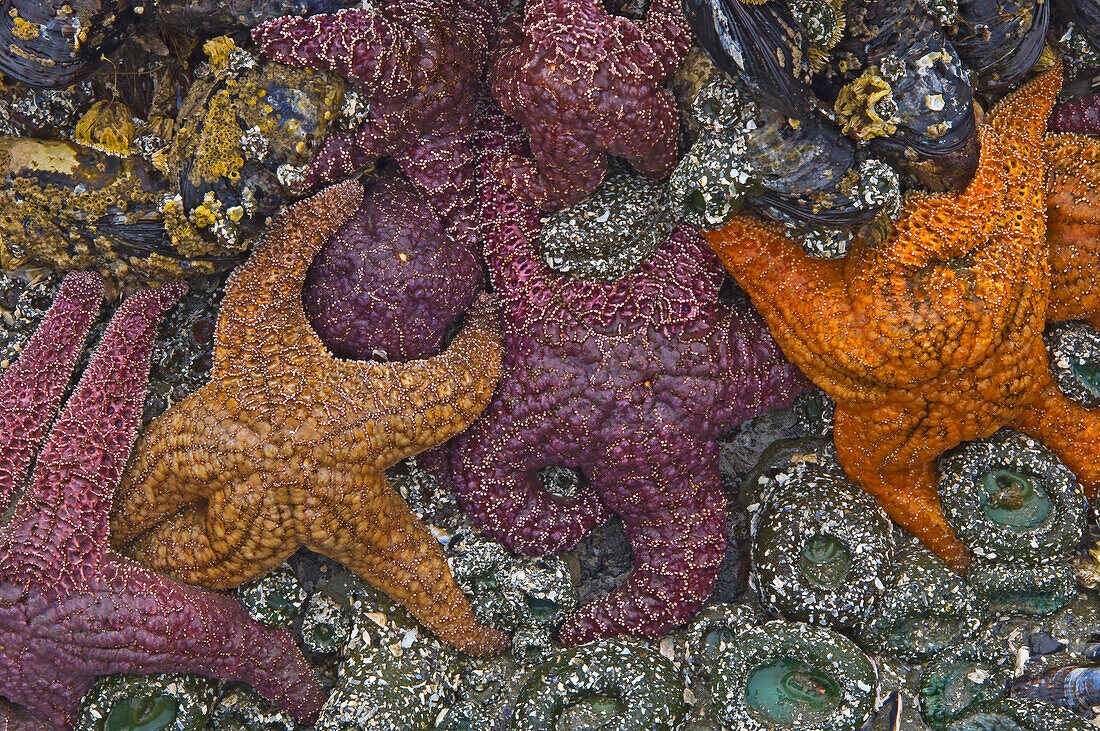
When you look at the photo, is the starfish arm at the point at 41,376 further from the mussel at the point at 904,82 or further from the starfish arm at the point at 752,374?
the mussel at the point at 904,82

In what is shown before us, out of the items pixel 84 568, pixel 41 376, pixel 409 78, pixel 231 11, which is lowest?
pixel 84 568

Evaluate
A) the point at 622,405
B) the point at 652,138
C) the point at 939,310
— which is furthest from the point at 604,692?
the point at 652,138

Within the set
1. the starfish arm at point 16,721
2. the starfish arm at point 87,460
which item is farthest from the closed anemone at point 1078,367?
the starfish arm at point 16,721

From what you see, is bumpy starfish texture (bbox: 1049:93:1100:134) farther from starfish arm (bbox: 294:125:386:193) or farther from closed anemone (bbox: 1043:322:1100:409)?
starfish arm (bbox: 294:125:386:193)

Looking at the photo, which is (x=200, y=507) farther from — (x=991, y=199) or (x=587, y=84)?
A: (x=991, y=199)

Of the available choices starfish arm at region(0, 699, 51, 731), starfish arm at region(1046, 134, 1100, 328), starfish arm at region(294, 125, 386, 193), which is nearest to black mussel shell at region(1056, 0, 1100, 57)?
starfish arm at region(1046, 134, 1100, 328)

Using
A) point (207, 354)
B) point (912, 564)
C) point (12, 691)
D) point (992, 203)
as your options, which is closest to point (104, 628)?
point (12, 691)
